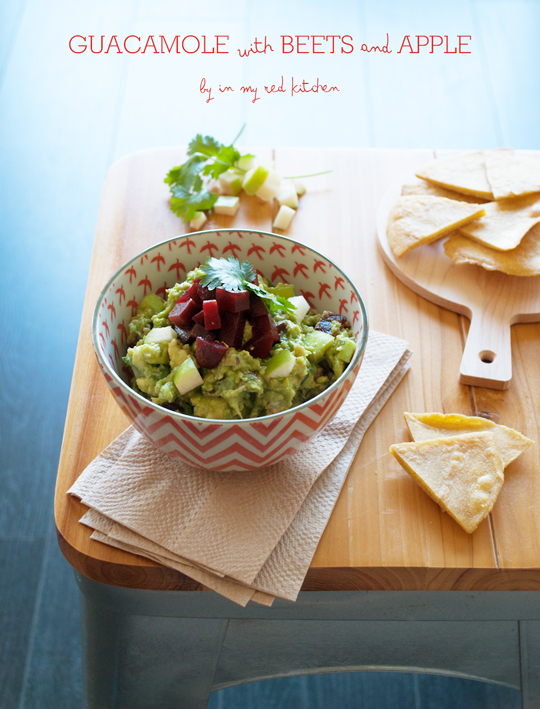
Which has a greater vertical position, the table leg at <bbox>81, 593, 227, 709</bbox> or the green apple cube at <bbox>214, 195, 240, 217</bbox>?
the green apple cube at <bbox>214, 195, 240, 217</bbox>

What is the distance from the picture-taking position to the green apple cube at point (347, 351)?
116 centimetres

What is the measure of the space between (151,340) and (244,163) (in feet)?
2.76

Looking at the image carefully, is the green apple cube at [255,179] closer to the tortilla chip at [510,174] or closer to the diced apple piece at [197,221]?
the diced apple piece at [197,221]

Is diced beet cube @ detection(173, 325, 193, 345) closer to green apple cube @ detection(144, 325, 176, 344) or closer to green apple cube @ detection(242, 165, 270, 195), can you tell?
green apple cube @ detection(144, 325, 176, 344)

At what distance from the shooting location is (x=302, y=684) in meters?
1.91

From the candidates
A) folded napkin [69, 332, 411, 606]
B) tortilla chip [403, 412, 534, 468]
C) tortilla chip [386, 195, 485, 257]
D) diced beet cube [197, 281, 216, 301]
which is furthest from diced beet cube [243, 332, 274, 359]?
tortilla chip [386, 195, 485, 257]

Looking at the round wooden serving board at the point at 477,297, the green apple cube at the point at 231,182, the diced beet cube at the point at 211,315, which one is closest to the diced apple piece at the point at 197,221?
the green apple cube at the point at 231,182

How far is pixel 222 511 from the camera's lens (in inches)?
45.3

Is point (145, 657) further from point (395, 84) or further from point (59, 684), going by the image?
point (395, 84)

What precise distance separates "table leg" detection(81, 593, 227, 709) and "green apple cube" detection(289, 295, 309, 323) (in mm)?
625

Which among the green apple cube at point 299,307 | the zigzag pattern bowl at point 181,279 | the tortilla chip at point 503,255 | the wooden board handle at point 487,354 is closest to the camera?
the zigzag pattern bowl at point 181,279

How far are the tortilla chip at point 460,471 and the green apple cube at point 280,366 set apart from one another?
275mm

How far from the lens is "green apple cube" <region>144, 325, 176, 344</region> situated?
44.9 inches

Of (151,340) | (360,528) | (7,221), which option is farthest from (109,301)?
(7,221)
